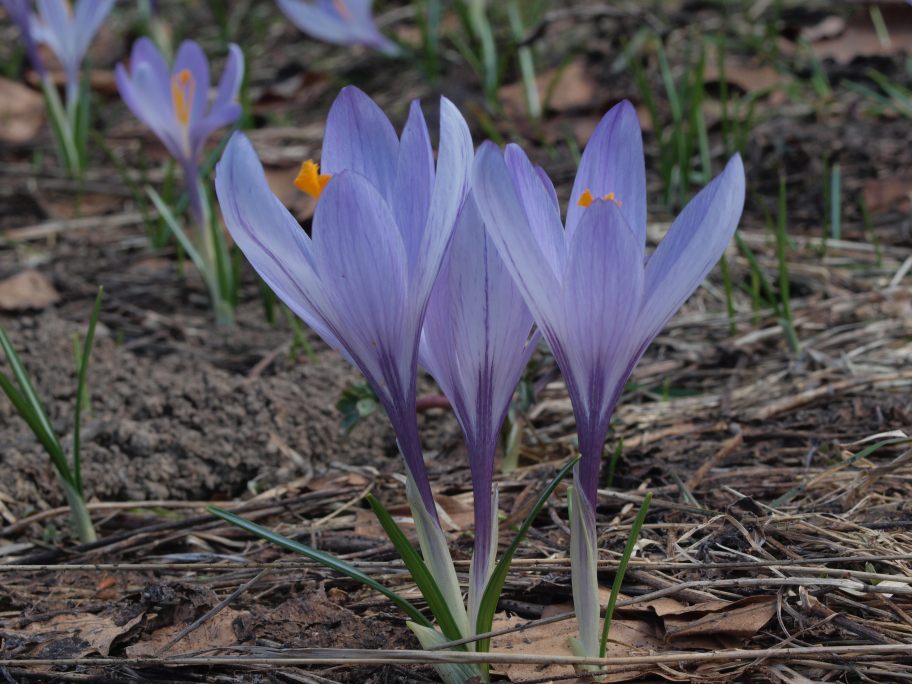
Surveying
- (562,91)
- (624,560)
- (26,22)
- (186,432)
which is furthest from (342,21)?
(624,560)

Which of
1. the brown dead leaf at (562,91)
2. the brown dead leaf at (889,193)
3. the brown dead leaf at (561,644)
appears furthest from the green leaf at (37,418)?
the brown dead leaf at (562,91)

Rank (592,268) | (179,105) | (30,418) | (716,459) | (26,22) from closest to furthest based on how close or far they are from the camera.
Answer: (592,268)
(30,418)
(716,459)
(179,105)
(26,22)

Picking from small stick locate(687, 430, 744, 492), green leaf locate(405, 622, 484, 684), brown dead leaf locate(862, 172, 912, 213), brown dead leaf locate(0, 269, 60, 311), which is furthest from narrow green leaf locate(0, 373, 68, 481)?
brown dead leaf locate(862, 172, 912, 213)

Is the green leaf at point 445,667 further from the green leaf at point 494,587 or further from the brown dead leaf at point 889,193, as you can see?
the brown dead leaf at point 889,193

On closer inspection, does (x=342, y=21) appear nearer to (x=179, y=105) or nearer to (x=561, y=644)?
(x=179, y=105)

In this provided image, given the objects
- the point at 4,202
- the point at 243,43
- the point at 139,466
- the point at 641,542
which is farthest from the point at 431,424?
the point at 243,43

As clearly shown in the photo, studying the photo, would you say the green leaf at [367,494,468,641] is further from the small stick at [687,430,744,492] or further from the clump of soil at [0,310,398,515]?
the clump of soil at [0,310,398,515]

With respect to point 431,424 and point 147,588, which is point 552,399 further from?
point 147,588
